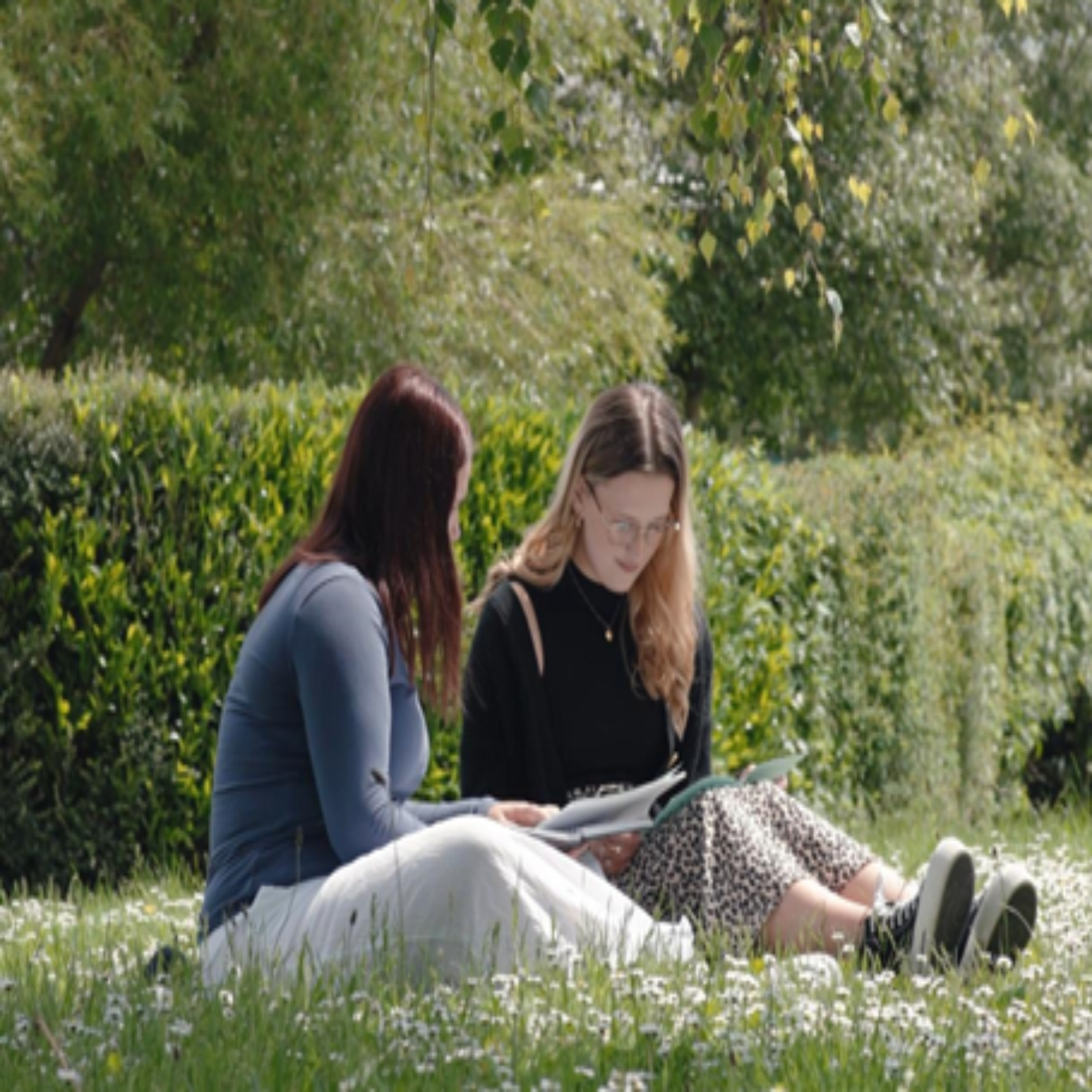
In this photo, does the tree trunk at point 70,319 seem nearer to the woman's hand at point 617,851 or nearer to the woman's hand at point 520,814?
the woman's hand at point 617,851

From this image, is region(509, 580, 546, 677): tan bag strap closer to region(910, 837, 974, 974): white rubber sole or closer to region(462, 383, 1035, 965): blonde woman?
region(462, 383, 1035, 965): blonde woman

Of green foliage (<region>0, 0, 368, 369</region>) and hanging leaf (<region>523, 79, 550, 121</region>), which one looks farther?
green foliage (<region>0, 0, 368, 369</region>)

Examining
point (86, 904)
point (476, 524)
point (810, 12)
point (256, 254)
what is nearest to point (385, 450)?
point (810, 12)

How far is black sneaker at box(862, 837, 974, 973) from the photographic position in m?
4.76

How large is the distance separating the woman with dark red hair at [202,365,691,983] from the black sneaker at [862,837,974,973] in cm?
49

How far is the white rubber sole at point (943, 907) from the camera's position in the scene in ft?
15.6

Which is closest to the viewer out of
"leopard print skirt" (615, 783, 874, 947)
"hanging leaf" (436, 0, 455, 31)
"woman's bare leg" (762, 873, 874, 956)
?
"hanging leaf" (436, 0, 455, 31)

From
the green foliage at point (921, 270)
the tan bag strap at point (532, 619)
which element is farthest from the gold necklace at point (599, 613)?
→ the green foliage at point (921, 270)

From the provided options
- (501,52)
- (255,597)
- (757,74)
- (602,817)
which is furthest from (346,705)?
(255,597)

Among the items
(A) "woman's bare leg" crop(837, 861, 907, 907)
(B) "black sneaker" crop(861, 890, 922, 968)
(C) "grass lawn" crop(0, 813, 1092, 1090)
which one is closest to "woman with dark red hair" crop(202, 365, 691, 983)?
(C) "grass lawn" crop(0, 813, 1092, 1090)

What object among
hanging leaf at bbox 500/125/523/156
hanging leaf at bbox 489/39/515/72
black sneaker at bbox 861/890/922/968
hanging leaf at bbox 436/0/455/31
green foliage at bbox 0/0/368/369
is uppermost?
green foliage at bbox 0/0/368/369

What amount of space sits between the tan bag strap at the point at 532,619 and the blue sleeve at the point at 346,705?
1.22 meters

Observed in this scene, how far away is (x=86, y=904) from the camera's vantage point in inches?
286

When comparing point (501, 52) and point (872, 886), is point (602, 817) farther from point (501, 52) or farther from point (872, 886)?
point (501, 52)
